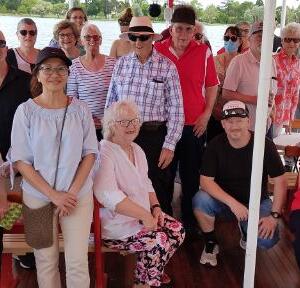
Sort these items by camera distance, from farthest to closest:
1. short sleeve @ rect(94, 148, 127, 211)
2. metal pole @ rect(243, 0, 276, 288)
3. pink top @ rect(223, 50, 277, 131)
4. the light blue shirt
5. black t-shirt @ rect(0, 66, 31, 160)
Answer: pink top @ rect(223, 50, 277, 131)
black t-shirt @ rect(0, 66, 31, 160)
short sleeve @ rect(94, 148, 127, 211)
the light blue shirt
metal pole @ rect(243, 0, 276, 288)

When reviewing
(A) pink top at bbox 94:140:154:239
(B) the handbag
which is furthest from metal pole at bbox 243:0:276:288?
(B) the handbag

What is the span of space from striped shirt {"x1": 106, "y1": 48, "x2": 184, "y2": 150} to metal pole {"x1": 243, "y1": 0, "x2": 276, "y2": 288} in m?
1.04

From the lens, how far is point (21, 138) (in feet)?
6.24

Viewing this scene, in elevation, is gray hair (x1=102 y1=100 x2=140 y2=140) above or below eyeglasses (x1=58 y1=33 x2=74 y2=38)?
below

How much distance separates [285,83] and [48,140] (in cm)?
230

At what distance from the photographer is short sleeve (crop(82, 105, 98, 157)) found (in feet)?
6.56

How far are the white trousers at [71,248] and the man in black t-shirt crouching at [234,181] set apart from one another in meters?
→ 0.90

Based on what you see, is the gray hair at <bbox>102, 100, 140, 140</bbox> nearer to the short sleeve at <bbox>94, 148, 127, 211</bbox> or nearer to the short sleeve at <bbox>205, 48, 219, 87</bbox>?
the short sleeve at <bbox>94, 148, 127, 211</bbox>

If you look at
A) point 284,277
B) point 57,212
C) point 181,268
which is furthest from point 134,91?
point 284,277

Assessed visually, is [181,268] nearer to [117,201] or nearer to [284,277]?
[284,277]

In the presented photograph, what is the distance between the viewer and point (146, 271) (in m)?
2.19

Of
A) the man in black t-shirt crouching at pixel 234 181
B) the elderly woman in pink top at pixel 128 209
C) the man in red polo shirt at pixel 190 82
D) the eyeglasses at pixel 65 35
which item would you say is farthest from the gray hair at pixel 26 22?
the man in black t-shirt crouching at pixel 234 181

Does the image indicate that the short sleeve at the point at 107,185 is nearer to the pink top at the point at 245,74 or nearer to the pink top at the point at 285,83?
the pink top at the point at 245,74

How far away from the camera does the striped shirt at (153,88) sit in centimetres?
260
